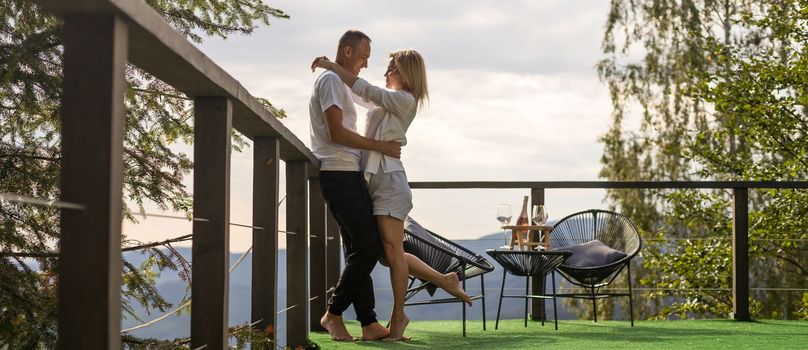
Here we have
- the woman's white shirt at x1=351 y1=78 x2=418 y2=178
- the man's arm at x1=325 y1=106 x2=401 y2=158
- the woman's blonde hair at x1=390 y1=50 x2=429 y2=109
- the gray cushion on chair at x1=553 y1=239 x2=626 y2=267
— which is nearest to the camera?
the man's arm at x1=325 y1=106 x2=401 y2=158

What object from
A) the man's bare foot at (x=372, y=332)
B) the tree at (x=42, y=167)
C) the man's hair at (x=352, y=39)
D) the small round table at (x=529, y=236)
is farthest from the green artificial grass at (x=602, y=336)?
the man's hair at (x=352, y=39)

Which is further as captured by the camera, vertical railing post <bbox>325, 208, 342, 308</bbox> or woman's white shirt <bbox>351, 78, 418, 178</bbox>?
vertical railing post <bbox>325, 208, 342, 308</bbox>

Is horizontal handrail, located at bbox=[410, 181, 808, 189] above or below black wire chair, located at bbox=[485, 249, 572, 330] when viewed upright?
above

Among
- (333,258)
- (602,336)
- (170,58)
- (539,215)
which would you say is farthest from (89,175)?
(539,215)

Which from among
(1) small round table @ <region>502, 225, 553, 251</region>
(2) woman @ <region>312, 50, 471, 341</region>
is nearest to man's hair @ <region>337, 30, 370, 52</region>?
(2) woman @ <region>312, 50, 471, 341</region>

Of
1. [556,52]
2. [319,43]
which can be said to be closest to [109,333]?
[319,43]

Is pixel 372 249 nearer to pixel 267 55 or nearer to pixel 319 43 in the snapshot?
pixel 267 55

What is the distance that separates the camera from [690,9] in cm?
1712

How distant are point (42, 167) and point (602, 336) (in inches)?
104

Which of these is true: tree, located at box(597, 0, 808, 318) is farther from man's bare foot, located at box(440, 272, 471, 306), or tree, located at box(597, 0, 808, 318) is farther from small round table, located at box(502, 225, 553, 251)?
man's bare foot, located at box(440, 272, 471, 306)

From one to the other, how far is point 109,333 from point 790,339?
402cm

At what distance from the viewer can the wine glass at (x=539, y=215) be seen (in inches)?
230

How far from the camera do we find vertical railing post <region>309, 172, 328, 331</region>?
462cm

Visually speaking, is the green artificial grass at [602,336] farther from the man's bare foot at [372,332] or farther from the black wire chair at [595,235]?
the black wire chair at [595,235]
